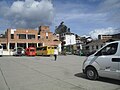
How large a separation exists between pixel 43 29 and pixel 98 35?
1084 inches

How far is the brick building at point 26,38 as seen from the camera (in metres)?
68.2

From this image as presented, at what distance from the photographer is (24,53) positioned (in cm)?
5809

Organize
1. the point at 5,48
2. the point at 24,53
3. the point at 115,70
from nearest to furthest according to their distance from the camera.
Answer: the point at 115,70
the point at 24,53
the point at 5,48

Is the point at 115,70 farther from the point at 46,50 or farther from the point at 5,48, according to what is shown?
the point at 5,48

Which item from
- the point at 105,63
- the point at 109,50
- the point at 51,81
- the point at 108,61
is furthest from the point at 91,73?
the point at 51,81

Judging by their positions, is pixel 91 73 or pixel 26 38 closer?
pixel 91 73

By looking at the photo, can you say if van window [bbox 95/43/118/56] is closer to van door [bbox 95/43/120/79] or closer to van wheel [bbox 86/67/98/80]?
van door [bbox 95/43/120/79]

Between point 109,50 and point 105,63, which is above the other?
point 109,50

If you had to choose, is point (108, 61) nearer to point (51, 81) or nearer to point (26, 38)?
point (51, 81)

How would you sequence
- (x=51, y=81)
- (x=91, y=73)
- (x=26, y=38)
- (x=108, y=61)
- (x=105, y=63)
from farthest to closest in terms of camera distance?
1. (x=26, y=38)
2. (x=91, y=73)
3. (x=51, y=81)
4. (x=105, y=63)
5. (x=108, y=61)

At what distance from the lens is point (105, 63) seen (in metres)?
9.78

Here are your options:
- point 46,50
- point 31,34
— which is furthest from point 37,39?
point 46,50

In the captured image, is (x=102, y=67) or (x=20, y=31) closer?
(x=102, y=67)

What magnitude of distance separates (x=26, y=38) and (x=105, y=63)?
62669mm
